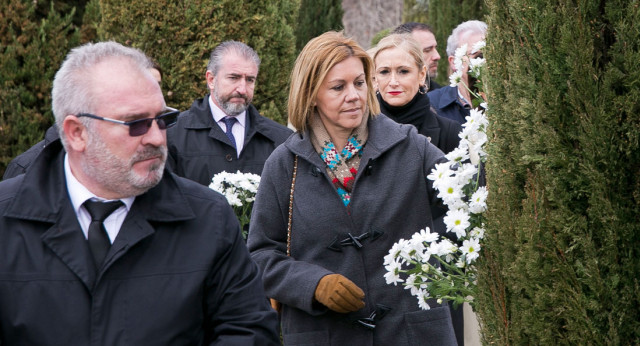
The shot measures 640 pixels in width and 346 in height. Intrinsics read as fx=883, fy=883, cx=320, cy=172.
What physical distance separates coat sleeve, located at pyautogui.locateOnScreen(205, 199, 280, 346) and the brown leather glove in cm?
74

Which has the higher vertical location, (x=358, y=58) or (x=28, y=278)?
(x=358, y=58)

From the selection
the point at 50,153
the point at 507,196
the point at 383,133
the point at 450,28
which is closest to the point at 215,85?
the point at 383,133

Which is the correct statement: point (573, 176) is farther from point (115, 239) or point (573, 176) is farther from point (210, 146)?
point (210, 146)

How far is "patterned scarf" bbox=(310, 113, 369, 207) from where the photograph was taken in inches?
162

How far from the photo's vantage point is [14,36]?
823 centimetres

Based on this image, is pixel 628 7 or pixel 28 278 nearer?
pixel 628 7

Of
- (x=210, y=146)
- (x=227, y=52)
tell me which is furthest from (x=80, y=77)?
(x=227, y=52)

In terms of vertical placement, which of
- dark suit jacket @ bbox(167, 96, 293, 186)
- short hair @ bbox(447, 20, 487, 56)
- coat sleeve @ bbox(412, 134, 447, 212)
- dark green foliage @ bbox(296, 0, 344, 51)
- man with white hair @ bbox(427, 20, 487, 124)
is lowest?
coat sleeve @ bbox(412, 134, 447, 212)

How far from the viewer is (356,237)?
401 centimetres

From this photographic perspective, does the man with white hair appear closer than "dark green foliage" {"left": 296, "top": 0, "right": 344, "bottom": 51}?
Yes

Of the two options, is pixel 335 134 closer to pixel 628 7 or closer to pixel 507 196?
pixel 507 196

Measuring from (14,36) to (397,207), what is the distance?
18.0 feet

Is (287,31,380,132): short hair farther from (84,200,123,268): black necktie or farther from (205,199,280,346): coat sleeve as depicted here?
(84,200,123,268): black necktie

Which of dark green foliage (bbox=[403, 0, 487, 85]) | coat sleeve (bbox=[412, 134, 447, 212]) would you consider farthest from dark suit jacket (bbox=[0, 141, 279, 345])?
dark green foliage (bbox=[403, 0, 487, 85])
